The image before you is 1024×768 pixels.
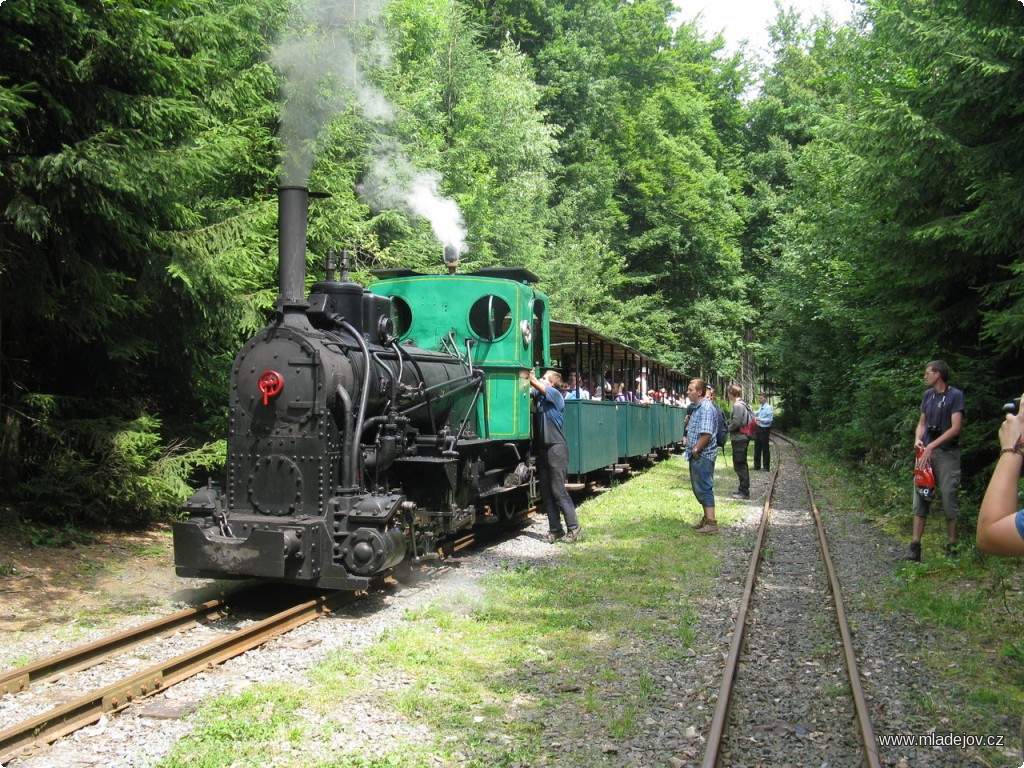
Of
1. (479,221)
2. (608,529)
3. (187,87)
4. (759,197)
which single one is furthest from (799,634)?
(759,197)

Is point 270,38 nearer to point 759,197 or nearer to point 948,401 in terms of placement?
point 948,401

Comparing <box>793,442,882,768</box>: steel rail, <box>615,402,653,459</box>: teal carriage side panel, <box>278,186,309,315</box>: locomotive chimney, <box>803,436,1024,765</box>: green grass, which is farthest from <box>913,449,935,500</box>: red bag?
<box>615,402,653,459</box>: teal carriage side panel

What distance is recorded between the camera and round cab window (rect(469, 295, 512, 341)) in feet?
29.8

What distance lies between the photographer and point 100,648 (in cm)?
525

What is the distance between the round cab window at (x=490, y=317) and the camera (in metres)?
9.07

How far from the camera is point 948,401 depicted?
7.66 m

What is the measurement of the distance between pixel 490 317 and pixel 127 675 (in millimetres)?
5176

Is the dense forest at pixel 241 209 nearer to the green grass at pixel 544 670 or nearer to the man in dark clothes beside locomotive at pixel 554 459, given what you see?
the green grass at pixel 544 670

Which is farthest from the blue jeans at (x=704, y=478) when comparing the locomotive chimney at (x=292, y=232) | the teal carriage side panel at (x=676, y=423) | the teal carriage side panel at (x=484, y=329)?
the teal carriage side panel at (x=676, y=423)

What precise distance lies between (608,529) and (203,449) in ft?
16.1

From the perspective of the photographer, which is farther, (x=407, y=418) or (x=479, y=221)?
(x=479, y=221)

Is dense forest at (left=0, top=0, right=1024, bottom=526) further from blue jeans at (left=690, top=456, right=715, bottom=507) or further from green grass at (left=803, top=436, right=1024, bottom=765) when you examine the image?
blue jeans at (left=690, top=456, right=715, bottom=507)

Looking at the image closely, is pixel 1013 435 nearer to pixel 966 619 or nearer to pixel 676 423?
pixel 966 619

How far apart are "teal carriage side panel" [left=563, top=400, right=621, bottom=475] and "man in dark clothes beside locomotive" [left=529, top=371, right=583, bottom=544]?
1.05 m
